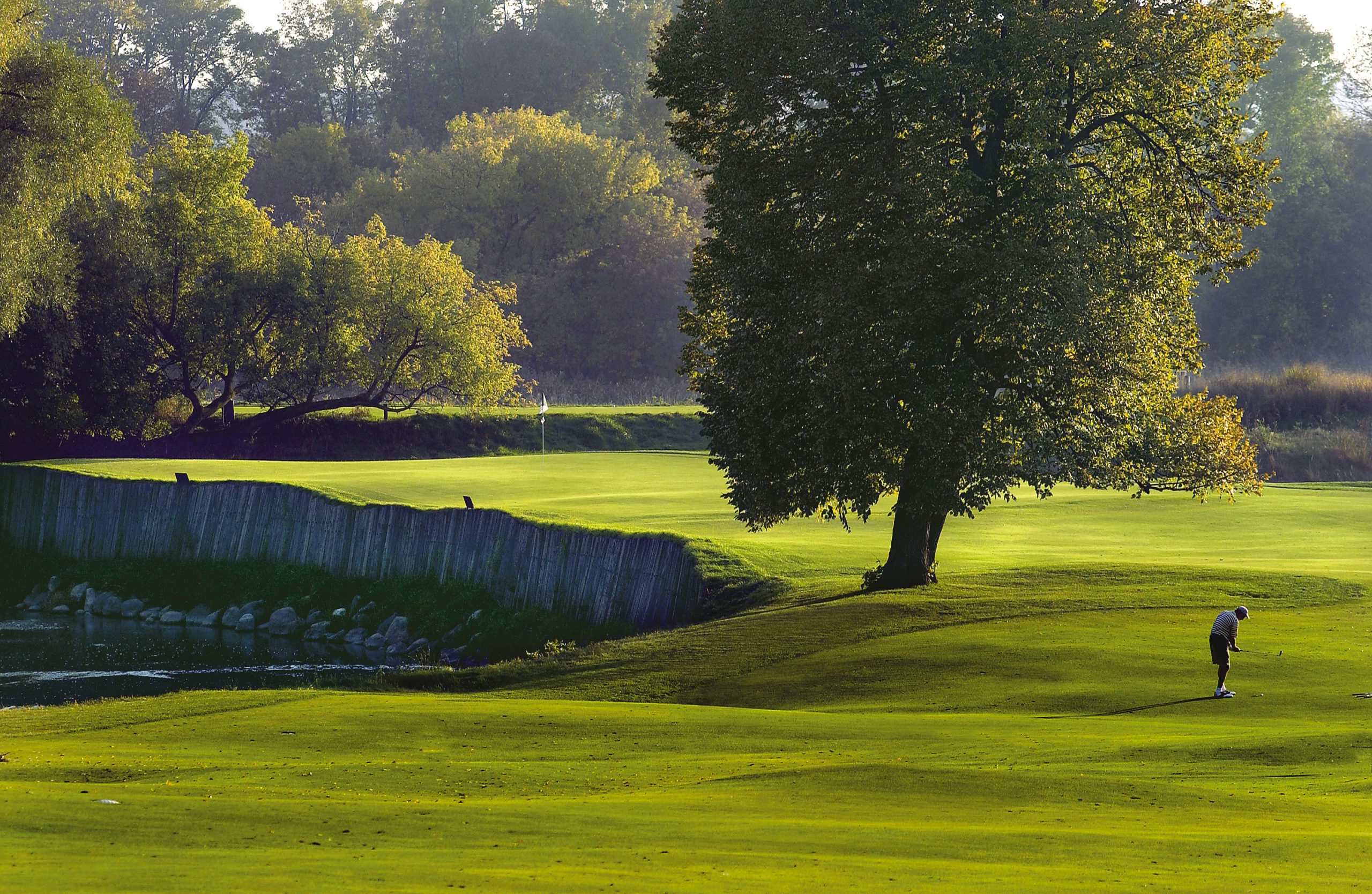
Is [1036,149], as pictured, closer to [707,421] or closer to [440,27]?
[707,421]

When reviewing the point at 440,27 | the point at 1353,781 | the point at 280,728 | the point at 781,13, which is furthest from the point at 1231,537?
the point at 440,27

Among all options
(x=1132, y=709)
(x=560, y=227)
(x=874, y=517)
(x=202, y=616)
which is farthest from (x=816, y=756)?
(x=560, y=227)

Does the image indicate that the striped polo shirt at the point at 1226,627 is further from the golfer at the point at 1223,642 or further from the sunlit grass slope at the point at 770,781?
the sunlit grass slope at the point at 770,781

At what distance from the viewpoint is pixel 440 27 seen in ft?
428

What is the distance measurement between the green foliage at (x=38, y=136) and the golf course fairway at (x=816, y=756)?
23005 mm

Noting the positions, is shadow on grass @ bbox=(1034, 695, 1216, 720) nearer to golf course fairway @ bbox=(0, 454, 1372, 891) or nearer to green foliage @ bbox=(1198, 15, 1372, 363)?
golf course fairway @ bbox=(0, 454, 1372, 891)

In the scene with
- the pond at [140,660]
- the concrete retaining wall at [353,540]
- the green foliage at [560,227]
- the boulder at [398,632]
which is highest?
the green foliage at [560,227]

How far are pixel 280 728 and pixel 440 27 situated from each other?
4775 inches

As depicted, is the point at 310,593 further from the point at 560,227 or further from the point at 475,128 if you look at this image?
the point at 475,128

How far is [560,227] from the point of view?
90875 mm

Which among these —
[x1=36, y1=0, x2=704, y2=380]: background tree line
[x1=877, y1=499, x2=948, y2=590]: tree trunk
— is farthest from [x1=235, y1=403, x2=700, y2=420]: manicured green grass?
[x1=877, y1=499, x2=948, y2=590]: tree trunk

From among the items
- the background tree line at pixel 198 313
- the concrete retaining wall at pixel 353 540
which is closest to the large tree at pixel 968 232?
the concrete retaining wall at pixel 353 540

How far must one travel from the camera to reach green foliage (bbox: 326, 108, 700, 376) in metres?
88.9

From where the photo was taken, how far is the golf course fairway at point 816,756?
9141mm
